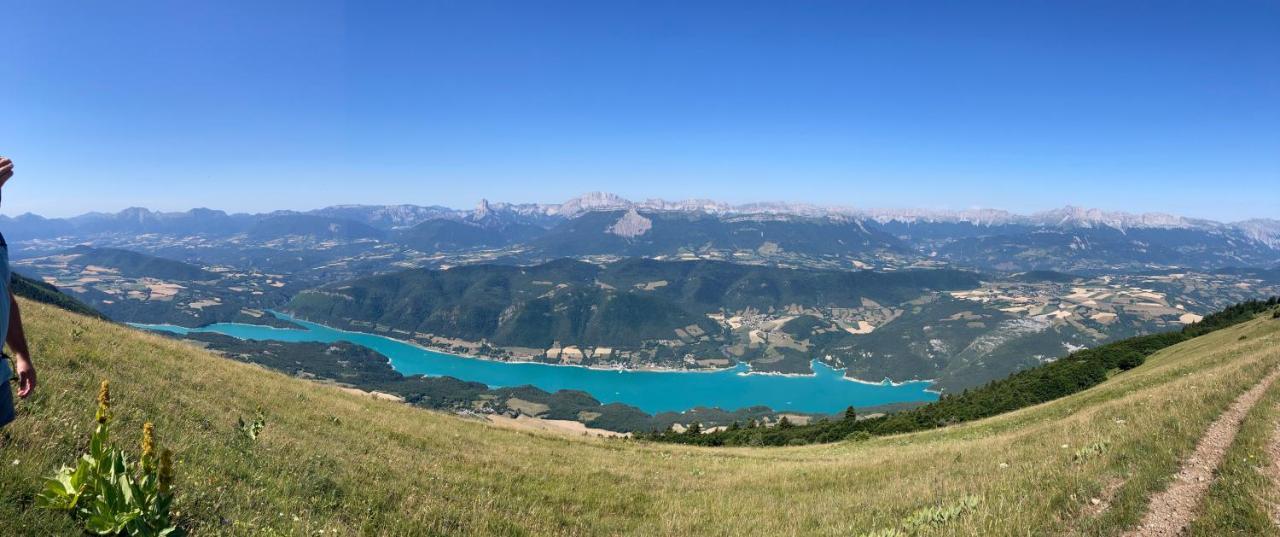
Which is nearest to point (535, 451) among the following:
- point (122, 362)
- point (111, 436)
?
point (122, 362)

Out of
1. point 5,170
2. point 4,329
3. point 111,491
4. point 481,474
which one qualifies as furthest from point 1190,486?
point 5,170

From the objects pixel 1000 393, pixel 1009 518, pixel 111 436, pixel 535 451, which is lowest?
pixel 1000 393

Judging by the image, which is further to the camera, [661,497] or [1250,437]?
[661,497]

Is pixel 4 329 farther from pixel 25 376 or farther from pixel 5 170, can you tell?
pixel 5 170

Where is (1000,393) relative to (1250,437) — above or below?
below

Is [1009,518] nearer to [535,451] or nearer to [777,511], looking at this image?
[777,511]
